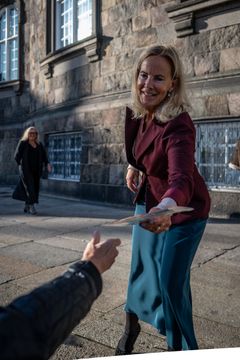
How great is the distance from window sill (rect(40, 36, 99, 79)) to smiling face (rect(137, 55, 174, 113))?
7.67m

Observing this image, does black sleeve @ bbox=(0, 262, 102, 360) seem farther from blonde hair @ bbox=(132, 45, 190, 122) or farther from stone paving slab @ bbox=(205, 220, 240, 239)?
stone paving slab @ bbox=(205, 220, 240, 239)

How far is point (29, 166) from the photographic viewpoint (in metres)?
8.28

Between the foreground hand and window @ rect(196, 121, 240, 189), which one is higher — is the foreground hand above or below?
below

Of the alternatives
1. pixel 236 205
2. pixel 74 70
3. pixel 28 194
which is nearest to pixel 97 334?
pixel 236 205

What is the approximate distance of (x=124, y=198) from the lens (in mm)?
9055

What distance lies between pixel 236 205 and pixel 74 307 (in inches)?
253

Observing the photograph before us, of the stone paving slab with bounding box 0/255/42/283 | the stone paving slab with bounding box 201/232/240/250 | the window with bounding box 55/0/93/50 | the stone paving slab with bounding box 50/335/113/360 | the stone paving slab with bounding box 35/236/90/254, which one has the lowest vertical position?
the stone paving slab with bounding box 50/335/113/360

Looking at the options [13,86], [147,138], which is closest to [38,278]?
[147,138]

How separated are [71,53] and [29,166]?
3.81 metres

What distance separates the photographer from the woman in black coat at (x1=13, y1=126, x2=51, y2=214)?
8.21m

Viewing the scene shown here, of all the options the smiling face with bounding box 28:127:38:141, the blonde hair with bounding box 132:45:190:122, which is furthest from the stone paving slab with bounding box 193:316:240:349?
the smiling face with bounding box 28:127:38:141

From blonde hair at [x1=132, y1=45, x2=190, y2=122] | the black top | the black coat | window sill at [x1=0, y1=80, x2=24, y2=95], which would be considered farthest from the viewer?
window sill at [x1=0, y1=80, x2=24, y2=95]

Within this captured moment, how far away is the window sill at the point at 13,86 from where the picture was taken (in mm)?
14399

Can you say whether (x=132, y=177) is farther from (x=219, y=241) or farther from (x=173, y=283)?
(x=219, y=241)
